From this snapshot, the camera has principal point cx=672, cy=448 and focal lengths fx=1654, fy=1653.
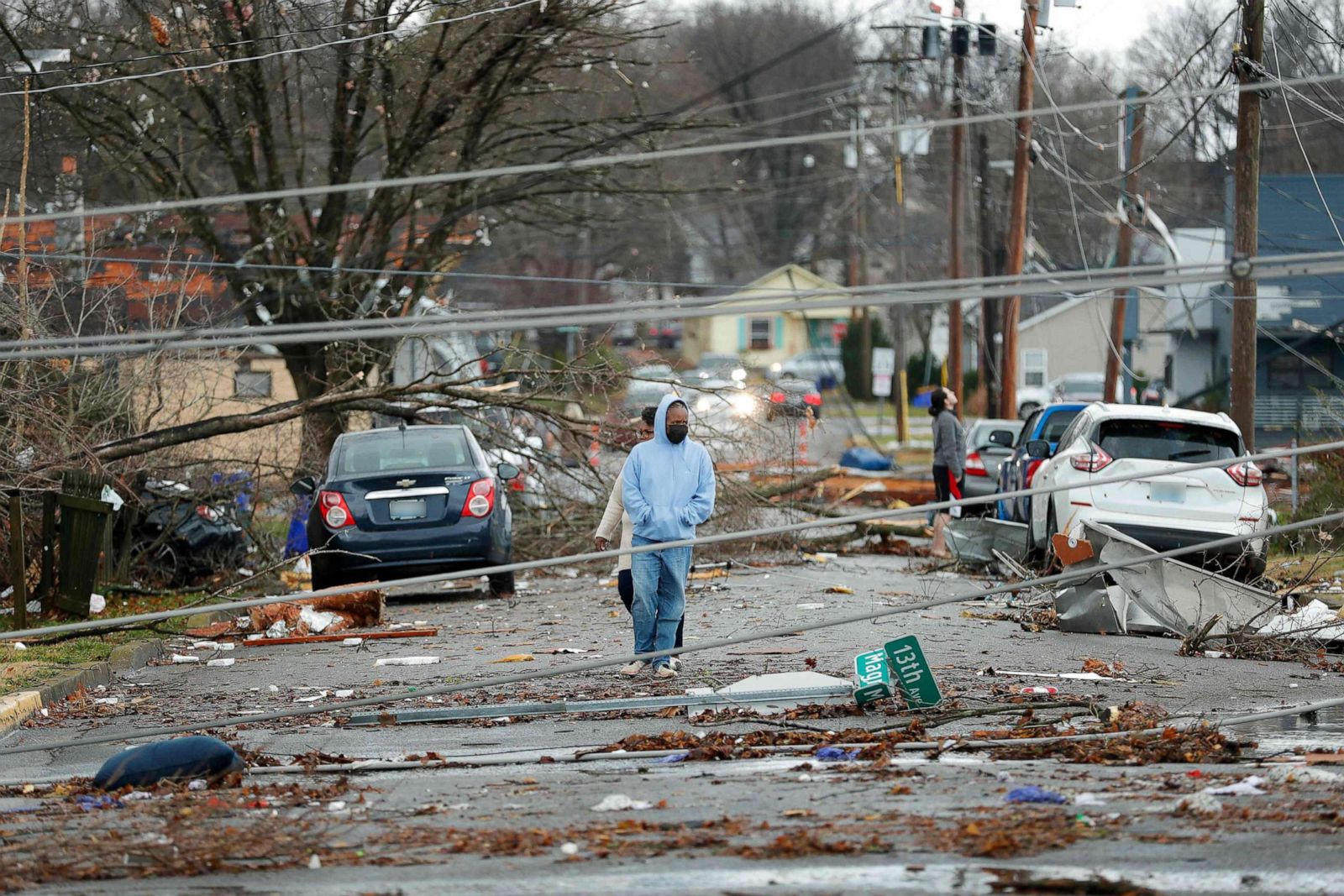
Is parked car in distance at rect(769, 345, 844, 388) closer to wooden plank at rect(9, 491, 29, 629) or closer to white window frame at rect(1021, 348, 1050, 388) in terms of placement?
white window frame at rect(1021, 348, 1050, 388)

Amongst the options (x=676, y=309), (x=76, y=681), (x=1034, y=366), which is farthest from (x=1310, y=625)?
(x=1034, y=366)

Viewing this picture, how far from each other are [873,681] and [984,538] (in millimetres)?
8459

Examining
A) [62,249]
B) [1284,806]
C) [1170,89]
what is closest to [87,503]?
[62,249]

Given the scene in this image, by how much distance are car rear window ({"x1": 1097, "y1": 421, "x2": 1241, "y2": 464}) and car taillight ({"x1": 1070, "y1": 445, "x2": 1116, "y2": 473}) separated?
5 centimetres

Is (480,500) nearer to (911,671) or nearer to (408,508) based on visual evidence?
(408,508)

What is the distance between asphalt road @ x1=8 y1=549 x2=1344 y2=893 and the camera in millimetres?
5137

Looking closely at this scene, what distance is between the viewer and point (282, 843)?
570cm

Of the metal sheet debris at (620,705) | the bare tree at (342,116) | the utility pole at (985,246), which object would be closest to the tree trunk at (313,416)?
the bare tree at (342,116)

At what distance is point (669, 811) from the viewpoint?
6.11 m

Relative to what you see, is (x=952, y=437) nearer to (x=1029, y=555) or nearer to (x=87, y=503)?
(x=1029, y=555)

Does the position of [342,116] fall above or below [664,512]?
above

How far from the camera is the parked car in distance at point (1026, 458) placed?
17438mm

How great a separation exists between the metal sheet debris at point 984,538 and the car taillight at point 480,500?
15.4 ft

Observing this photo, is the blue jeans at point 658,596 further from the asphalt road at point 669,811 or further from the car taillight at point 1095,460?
the car taillight at point 1095,460
